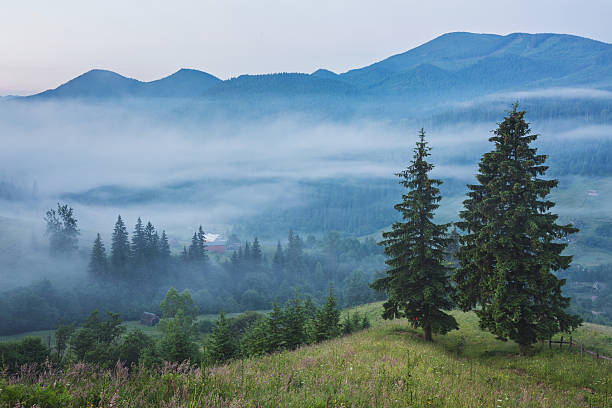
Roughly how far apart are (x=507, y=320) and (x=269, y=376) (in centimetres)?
1657

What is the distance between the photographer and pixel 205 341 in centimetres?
5303

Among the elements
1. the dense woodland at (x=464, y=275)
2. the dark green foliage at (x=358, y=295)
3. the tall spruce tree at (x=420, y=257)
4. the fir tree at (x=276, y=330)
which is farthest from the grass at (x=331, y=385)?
the dark green foliage at (x=358, y=295)

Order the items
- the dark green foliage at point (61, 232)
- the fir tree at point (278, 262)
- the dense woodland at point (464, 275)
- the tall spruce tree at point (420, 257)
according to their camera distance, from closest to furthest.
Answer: the dense woodland at point (464, 275)
the tall spruce tree at point (420, 257)
the dark green foliage at point (61, 232)
the fir tree at point (278, 262)

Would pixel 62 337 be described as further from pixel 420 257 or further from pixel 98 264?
pixel 420 257

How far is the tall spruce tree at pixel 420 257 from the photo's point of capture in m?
24.4

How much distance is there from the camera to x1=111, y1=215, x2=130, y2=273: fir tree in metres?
129

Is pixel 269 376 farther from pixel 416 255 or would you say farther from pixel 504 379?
pixel 416 255

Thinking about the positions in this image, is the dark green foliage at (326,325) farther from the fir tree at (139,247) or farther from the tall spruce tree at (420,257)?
the fir tree at (139,247)

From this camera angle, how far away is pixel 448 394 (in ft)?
27.8

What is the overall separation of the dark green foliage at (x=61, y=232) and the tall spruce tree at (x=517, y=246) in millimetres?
163056

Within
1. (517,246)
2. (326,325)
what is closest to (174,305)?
(326,325)

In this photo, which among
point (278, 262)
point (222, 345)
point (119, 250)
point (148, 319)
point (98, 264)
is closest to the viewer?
point (222, 345)

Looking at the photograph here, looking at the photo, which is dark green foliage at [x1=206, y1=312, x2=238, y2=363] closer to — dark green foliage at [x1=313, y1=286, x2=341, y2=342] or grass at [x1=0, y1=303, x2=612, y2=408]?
dark green foliage at [x1=313, y1=286, x2=341, y2=342]

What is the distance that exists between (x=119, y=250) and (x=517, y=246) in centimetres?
13982
